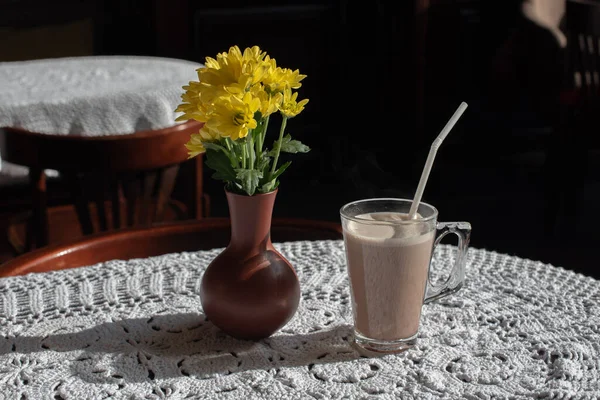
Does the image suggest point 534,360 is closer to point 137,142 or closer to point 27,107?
point 137,142

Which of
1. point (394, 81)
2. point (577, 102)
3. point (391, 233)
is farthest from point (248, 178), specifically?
point (394, 81)

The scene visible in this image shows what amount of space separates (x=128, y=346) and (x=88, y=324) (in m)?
0.07

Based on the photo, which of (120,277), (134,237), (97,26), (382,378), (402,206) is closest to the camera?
(382,378)

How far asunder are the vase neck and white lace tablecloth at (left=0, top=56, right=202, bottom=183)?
1.22 m

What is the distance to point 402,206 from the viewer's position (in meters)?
0.80

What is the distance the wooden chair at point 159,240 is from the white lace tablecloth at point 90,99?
2.65ft

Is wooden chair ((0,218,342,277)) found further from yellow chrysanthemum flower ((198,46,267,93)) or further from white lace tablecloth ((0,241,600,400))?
yellow chrysanthemum flower ((198,46,267,93))

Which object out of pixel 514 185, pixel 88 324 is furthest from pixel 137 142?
pixel 514 185

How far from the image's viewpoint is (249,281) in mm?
738

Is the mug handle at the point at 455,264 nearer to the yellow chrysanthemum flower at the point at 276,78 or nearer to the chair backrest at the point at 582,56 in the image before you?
the yellow chrysanthemum flower at the point at 276,78

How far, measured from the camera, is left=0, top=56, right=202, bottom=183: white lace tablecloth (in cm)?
202

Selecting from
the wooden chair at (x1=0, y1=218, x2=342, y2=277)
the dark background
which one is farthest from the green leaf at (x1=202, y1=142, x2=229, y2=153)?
the dark background

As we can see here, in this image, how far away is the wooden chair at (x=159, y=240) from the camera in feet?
A: 3.52

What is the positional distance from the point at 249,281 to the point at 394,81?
3.14 metres
